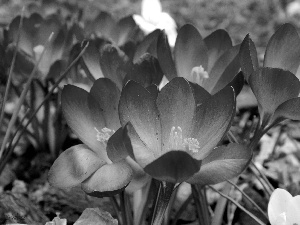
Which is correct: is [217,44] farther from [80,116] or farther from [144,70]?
[80,116]

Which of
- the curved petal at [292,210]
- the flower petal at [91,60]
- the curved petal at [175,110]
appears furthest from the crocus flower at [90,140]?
the curved petal at [292,210]

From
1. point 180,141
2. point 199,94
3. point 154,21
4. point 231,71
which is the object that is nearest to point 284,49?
point 231,71

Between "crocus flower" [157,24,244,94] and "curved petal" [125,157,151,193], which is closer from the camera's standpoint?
"curved petal" [125,157,151,193]

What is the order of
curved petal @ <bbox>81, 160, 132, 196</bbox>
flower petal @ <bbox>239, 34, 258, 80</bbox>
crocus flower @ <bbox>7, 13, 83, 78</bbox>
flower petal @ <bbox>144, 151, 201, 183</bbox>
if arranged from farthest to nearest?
crocus flower @ <bbox>7, 13, 83, 78</bbox> → flower petal @ <bbox>239, 34, 258, 80</bbox> → curved petal @ <bbox>81, 160, 132, 196</bbox> → flower petal @ <bbox>144, 151, 201, 183</bbox>

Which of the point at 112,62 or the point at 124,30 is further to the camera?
the point at 124,30

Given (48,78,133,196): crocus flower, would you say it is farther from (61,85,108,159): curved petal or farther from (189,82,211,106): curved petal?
(189,82,211,106): curved petal

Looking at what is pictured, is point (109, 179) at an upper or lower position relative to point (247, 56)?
lower

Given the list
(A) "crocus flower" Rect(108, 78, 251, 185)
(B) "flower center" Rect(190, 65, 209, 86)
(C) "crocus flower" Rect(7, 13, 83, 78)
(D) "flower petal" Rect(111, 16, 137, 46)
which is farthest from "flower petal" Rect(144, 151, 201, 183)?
(D) "flower petal" Rect(111, 16, 137, 46)
